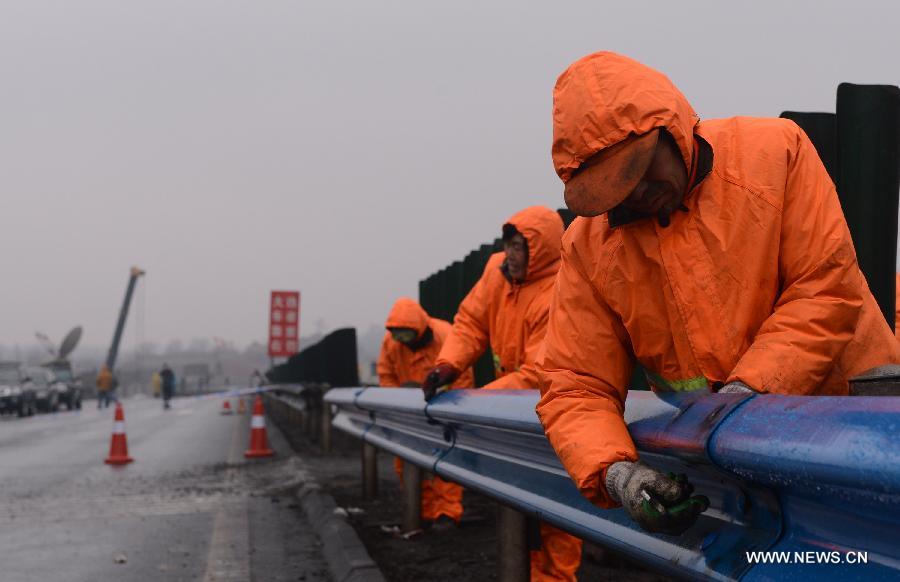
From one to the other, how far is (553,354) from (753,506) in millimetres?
832

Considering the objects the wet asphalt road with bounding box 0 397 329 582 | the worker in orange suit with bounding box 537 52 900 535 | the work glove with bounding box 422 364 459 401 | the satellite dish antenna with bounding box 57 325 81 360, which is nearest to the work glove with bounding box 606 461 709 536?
the worker in orange suit with bounding box 537 52 900 535

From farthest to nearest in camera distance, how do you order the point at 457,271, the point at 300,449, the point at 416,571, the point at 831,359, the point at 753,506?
the point at 300,449, the point at 457,271, the point at 416,571, the point at 831,359, the point at 753,506

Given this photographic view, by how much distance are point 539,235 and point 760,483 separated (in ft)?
12.0

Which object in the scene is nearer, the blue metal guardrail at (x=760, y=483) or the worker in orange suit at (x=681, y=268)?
the blue metal guardrail at (x=760, y=483)

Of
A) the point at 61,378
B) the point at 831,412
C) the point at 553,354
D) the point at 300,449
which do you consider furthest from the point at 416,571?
the point at 61,378

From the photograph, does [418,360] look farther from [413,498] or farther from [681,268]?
[681,268]

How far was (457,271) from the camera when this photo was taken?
33.9 feet

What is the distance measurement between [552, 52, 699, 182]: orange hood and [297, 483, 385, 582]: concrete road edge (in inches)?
129

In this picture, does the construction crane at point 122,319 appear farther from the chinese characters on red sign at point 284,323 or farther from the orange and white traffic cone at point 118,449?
the orange and white traffic cone at point 118,449

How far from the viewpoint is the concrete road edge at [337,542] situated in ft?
18.1

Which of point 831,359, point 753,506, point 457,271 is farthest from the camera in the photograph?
point 457,271

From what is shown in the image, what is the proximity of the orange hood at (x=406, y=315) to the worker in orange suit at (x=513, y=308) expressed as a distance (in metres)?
2.40

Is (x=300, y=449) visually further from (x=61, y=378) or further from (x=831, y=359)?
(x=61, y=378)

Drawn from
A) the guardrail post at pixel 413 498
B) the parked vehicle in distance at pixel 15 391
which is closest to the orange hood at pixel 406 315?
the guardrail post at pixel 413 498
